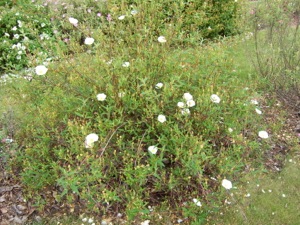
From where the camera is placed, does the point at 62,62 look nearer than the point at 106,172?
No

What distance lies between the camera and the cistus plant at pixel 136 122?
2926 mm

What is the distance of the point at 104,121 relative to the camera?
10.2 feet

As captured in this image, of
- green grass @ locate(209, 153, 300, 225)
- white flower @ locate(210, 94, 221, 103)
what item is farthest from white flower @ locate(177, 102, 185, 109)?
green grass @ locate(209, 153, 300, 225)

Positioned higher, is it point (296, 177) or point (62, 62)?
point (62, 62)

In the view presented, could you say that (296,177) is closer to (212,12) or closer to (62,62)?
(62,62)

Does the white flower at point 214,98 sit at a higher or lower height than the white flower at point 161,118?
→ higher

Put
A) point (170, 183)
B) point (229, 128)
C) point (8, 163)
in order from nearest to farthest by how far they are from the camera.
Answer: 1. point (170, 183)
2. point (229, 128)
3. point (8, 163)

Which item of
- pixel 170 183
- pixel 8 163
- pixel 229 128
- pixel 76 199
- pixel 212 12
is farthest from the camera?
pixel 212 12

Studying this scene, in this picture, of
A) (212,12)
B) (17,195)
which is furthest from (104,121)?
(212,12)

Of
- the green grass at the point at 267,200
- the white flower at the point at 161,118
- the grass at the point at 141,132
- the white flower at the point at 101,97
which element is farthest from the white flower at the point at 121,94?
the green grass at the point at 267,200

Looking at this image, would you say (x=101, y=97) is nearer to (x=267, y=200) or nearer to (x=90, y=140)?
(x=90, y=140)

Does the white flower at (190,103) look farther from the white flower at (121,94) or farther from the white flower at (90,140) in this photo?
the white flower at (90,140)

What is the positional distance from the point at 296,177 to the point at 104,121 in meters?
2.07

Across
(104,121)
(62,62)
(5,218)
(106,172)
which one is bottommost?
(5,218)
